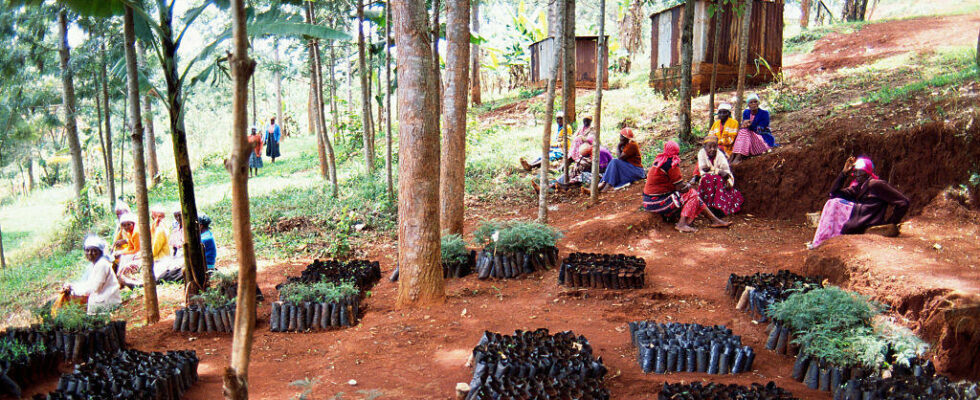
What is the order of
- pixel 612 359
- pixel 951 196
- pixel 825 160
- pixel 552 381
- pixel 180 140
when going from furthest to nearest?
pixel 825 160 → pixel 951 196 → pixel 180 140 → pixel 612 359 → pixel 552 381

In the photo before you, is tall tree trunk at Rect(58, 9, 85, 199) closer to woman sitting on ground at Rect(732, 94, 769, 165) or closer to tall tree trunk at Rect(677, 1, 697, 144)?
tall tree trunk at Rect(677, 1, 697, 144)

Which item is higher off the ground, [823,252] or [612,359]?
[823,252]

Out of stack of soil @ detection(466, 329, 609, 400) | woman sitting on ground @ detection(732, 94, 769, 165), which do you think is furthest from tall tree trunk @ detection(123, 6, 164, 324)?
woman sitting on ground @ detection(732, 94, 769, 165)

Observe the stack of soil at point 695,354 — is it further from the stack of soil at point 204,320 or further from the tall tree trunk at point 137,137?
the tall tree trunk at point 137,137

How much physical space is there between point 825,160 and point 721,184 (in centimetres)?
160

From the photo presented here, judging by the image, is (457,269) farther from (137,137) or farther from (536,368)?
(137,137)

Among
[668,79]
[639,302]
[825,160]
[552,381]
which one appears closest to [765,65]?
[668,79]

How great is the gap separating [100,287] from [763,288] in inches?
286

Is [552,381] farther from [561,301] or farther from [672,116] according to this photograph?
[672,116]

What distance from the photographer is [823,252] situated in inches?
250

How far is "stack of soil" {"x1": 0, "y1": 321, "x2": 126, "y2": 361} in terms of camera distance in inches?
215

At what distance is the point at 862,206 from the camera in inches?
280

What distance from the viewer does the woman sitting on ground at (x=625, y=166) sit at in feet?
35.6

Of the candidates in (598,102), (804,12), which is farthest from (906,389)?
(804,12)
